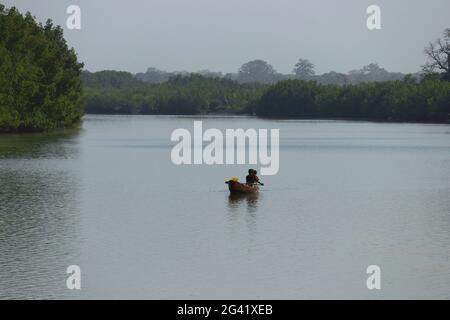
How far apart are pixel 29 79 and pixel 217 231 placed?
54.1 m

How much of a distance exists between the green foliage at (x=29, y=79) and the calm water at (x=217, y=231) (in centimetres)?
2630

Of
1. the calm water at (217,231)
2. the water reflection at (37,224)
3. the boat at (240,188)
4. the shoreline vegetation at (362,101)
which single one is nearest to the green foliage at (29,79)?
the water reflection at (37,224)

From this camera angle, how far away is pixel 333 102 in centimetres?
17375

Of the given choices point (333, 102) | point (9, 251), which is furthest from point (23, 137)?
point (333, 102)

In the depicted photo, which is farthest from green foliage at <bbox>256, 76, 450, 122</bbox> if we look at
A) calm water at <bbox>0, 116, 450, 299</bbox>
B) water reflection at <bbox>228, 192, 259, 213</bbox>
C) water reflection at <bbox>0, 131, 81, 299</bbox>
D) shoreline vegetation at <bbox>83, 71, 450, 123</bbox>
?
water reflection at <bbox>228, 192, 259, 213</bbox>

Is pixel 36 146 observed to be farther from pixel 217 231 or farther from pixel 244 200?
pixel 217 231

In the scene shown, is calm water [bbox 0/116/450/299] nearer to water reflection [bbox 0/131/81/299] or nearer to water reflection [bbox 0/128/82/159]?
water reflection [bbox 0/131/81/299]

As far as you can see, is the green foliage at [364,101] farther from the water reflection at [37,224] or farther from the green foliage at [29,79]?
the water reflection at [37,224]

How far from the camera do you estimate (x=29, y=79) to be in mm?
78875

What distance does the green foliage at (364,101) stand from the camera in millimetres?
137000

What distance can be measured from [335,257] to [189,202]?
11.8 meters

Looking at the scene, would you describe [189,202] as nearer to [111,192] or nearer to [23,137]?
[111,192]

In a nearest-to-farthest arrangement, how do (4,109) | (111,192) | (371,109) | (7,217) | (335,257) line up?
(335,257), (7,217), (111,192), (4,109), (371,109)

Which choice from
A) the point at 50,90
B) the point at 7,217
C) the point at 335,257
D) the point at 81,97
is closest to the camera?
the point at 335,257
